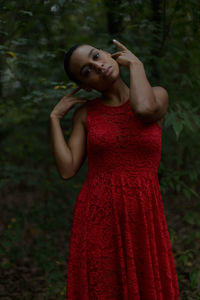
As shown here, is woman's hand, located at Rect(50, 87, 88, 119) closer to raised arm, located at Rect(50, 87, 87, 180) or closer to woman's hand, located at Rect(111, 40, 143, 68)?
raised arm, located at Rect(50, 87, 87, 180)

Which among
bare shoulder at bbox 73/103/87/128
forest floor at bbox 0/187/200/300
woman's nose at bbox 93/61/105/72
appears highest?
woman's nose at bbox 93/61/105/72

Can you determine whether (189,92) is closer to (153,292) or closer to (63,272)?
(153,292)

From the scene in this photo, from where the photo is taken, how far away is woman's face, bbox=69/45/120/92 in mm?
1780

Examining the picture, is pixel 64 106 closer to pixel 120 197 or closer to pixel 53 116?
pixel 53 116

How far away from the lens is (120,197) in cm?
181

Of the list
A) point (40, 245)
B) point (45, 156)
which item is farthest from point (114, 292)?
point (45, 156)

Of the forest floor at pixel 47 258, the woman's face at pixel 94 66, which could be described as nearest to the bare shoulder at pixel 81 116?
the woman's face at pixel 94 66

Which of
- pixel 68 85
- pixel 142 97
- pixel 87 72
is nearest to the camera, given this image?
pixel 142 97

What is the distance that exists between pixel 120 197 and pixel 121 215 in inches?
4.3

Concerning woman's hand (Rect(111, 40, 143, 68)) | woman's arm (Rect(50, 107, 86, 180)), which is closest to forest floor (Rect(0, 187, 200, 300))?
woman's arm (Rect(50, 107, 86, 180))

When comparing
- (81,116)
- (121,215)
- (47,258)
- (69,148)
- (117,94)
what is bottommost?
(47,258)

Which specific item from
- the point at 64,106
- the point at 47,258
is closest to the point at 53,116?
the point at 64,106

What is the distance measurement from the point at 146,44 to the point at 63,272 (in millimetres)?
2668

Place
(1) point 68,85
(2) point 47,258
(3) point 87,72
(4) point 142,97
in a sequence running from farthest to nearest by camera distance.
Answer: (2) point 47,258 → (1) point 68,85 → (3) point 87,72 → (4) point 142,97
